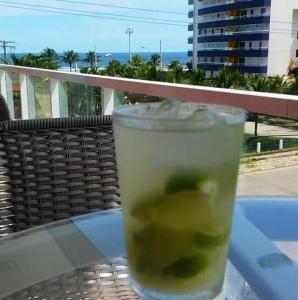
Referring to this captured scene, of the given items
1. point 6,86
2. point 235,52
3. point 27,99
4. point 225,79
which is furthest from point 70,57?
point 27,99

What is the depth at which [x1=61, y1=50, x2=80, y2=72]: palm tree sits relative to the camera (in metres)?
51.0

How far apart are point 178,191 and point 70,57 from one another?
52.8 m

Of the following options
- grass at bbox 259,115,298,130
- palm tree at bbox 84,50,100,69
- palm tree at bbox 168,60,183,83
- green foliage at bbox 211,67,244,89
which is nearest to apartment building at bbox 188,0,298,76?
palm tree at bbox 84,50,100,69

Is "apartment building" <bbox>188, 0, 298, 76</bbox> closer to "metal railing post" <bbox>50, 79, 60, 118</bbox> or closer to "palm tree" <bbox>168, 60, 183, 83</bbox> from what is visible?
"palm tree" <bbox>168, 60, 183, 83</bbox>

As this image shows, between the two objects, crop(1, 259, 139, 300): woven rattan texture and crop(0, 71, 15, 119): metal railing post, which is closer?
crop(1, 259, 139, 300): woven rattan texture

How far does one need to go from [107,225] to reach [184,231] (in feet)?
1.75

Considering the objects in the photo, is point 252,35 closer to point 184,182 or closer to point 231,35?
point 231,35

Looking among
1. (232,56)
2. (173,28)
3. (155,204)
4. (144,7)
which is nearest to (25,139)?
(155,204)

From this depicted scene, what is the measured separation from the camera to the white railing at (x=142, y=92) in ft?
7.43

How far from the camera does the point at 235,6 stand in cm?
5141

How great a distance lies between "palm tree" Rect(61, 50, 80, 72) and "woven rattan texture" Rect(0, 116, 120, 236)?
51334mm

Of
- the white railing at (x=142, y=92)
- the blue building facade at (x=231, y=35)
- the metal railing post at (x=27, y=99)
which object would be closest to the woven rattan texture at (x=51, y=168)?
the white railing at (x=142, y=92)

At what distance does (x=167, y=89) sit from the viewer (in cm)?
301

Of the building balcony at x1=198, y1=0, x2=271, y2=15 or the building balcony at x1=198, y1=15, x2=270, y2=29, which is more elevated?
the building balcony at x1=198, y1=0, x2=271, y2=15
